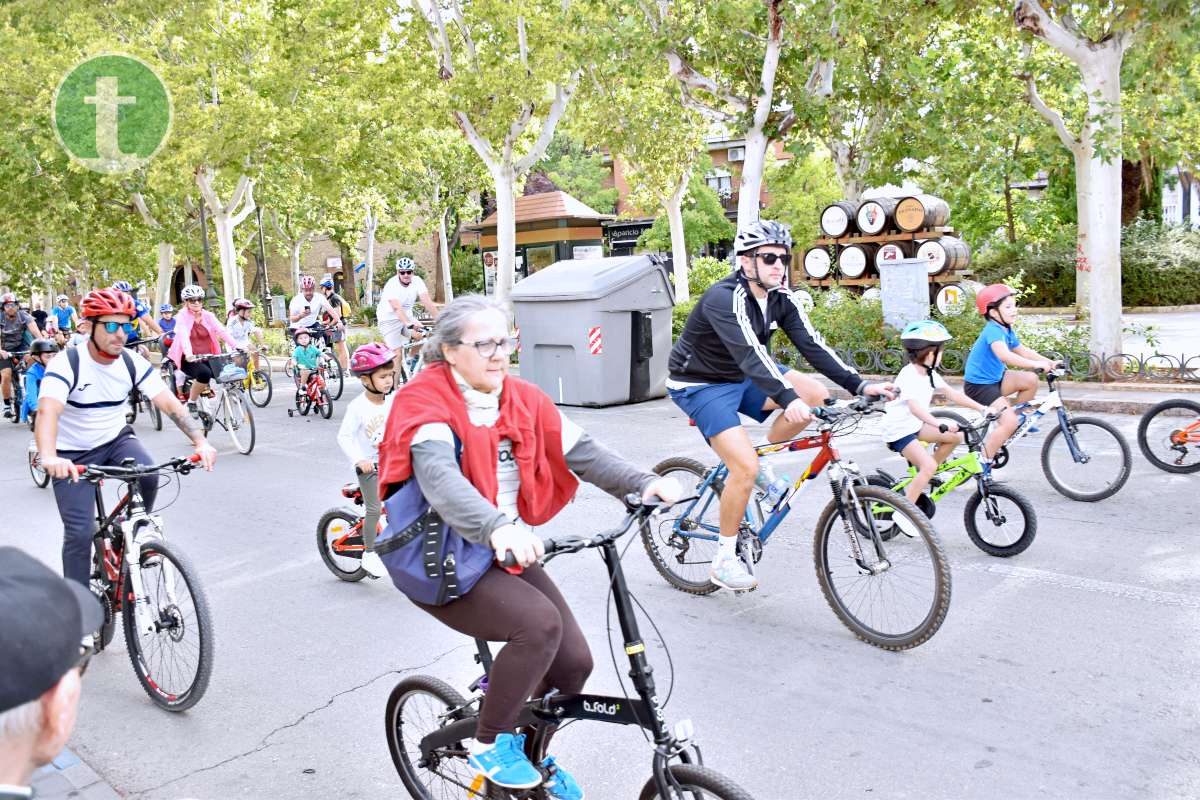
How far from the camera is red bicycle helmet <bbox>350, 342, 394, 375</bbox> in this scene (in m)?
6.64

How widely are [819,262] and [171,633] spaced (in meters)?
→ 17.8

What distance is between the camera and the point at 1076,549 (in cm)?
648

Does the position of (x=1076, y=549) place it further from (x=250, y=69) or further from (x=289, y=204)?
(x=289, y=204)

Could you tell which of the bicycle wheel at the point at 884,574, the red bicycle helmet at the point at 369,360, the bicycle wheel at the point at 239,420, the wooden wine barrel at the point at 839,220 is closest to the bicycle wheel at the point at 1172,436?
the bicycle wheel at the point at 884,574

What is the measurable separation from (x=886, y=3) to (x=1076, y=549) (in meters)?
8.35

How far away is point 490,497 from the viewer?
312cm

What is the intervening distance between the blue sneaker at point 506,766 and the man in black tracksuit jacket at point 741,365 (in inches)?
99.8

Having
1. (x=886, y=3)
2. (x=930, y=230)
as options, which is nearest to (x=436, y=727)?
(x=886, y=3)

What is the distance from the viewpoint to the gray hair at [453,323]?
3178 millimetres

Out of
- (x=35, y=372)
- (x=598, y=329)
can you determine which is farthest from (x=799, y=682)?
(x=35, y=372)

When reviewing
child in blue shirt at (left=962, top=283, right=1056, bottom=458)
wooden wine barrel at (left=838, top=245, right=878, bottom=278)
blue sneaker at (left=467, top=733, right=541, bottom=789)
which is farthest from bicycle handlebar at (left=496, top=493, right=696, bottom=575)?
wooden wine barrel at (left=838, top=245, right=878, bottom=278)

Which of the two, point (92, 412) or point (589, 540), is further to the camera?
point (92, 412)

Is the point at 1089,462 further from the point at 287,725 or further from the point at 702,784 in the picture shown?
the point at 702,784

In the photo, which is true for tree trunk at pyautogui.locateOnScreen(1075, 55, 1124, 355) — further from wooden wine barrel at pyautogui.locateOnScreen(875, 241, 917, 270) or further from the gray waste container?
wooden wine barrel at pyautogui.locateOnScreen(875, 241, 917, 270)
